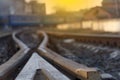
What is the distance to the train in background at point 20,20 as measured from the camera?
51.8 m

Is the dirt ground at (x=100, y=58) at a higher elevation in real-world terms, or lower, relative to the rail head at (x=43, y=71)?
lower

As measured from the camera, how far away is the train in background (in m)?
51.8

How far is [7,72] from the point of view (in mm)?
3979

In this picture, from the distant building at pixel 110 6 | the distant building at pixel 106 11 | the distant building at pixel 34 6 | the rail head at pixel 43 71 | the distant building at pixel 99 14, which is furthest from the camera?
the distant building at pixel 34 6

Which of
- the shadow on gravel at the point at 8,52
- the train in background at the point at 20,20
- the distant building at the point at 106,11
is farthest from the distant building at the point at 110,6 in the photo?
the shadow on gravel at the point at 8,52

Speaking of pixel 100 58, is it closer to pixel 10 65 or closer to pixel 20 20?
pixel 10 65

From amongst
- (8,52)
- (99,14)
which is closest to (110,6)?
(99,14)

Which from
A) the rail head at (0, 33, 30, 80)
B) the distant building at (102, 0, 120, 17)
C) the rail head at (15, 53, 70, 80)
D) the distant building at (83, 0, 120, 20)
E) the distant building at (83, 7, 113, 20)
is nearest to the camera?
the rail head at (15, 53, 70, 80)

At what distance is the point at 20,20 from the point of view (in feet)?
174

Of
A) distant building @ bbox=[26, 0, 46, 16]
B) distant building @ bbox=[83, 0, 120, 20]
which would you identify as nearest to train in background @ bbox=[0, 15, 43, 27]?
distant building @ bbox=[83, 0, 120, 20]

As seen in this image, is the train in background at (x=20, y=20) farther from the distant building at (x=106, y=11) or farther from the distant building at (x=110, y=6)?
the distant building at (x=110, y=6)

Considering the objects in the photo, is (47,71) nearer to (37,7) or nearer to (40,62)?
(40,62)

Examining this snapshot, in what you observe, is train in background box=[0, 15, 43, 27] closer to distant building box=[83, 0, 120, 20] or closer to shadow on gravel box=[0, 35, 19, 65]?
distant building box=[83, 0, 120, 20]

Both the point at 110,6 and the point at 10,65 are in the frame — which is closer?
the point at 10,65
